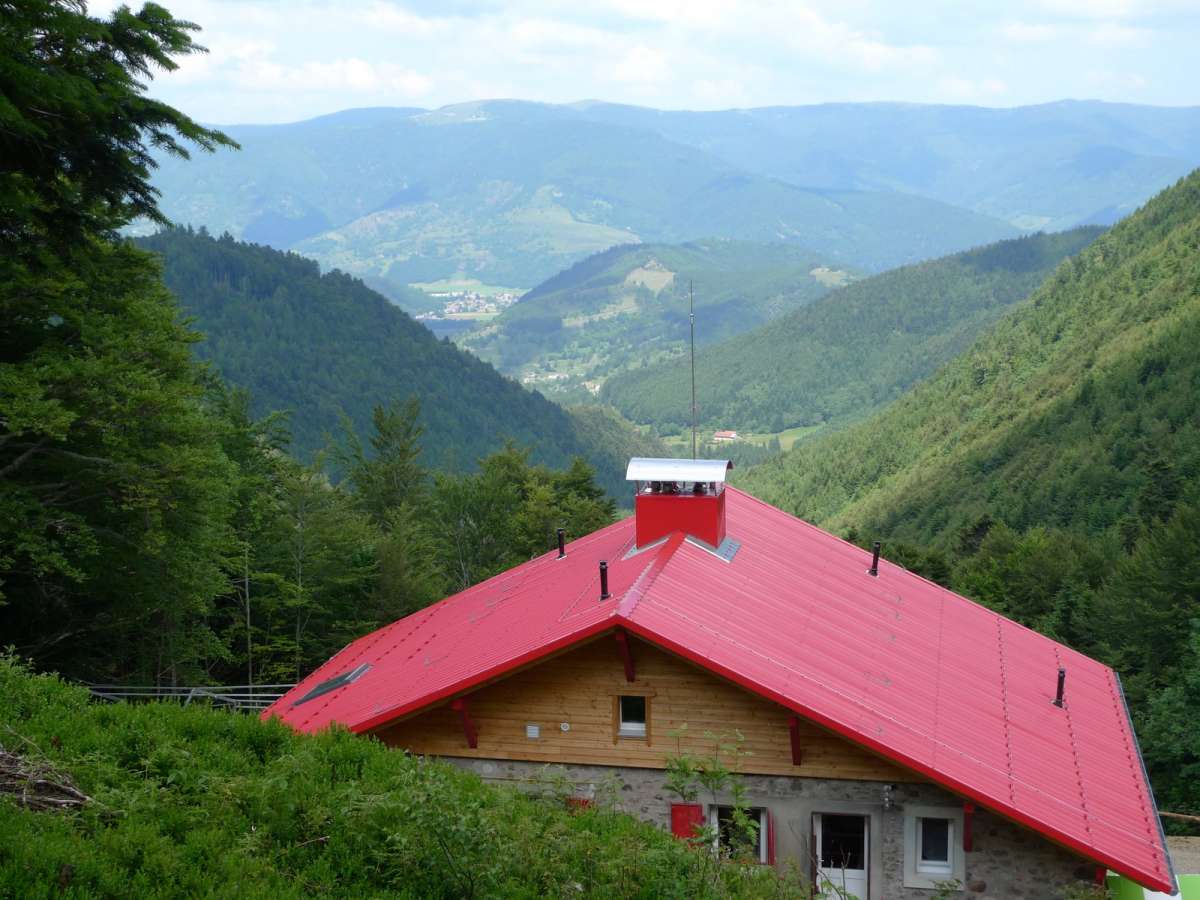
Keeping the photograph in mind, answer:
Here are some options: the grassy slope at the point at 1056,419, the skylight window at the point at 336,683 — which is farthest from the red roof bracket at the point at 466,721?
the grassy slope at the point at 1056,419

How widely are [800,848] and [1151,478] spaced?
7895 centimetres

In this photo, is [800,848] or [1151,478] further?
[1151,478]

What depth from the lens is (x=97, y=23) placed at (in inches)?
595

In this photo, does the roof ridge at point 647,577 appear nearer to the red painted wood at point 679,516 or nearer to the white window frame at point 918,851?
the red painted wood at point 679,516

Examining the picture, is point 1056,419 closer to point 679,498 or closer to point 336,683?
point 679,498

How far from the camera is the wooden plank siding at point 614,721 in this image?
14562 millimetres

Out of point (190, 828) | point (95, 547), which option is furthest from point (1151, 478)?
point (190, 828)

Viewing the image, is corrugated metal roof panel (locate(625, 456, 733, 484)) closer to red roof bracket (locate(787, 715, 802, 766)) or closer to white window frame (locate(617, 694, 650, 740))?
white window frame (locate(617, 694, 650, 740))

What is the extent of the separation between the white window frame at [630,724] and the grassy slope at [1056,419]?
7355cm

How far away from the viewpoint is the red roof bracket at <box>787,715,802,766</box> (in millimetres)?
14258

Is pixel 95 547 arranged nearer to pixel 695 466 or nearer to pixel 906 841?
pixel 695 466

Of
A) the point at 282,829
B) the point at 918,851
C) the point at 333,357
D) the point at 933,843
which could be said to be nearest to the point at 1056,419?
the point at 333,357

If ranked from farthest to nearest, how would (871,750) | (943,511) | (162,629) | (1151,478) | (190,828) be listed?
(943,511), (1151,478), (162,629), (871,750), (190,828)

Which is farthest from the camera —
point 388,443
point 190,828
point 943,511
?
point 943,511
